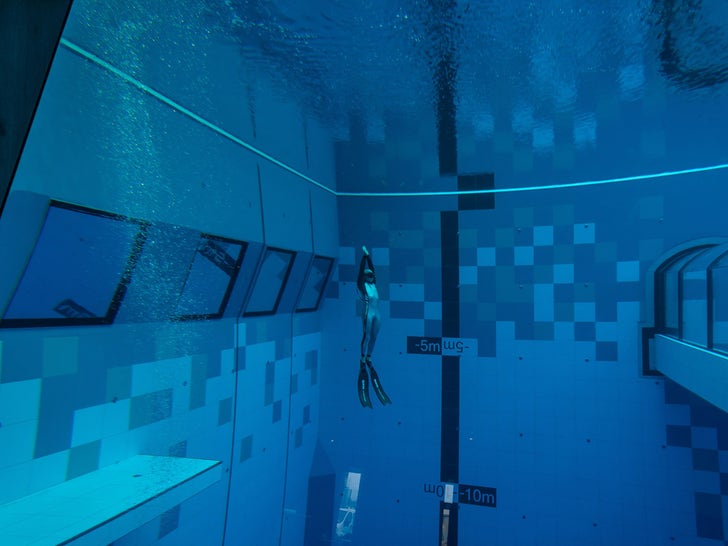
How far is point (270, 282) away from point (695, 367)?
453 centimetres

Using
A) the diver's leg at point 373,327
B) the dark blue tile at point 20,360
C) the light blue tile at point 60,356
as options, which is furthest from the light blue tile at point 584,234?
the dark blue tile at point 20,360

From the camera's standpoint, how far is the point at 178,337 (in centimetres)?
391

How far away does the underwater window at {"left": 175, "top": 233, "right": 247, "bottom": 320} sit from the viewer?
393 cm

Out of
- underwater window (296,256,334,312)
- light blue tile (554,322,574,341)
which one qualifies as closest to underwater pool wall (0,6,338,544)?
underwater window (296,256,334,312)

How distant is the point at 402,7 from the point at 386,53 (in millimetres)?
542

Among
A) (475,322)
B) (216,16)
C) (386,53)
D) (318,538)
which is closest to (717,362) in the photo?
(475,322)

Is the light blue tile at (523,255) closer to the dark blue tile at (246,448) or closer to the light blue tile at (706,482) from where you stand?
the light blue tile at (706,482)

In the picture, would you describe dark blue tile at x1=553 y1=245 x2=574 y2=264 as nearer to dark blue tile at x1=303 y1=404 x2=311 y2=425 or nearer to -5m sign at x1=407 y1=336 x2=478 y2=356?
-5m sign at x1=407 y1=336 x2=478 y2=356

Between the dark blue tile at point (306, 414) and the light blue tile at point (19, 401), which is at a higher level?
the light blue tile at point (19, 401)

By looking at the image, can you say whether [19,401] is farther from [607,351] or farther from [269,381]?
[607,351]

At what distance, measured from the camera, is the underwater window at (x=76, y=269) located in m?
2.57

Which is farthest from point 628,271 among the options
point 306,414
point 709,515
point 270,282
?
point 306,414

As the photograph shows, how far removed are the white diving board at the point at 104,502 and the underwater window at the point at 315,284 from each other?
9.85 feet

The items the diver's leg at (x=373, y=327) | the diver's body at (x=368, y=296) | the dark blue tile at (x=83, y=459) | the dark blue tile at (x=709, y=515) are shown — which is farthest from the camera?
the dark blue tile at (x=709, y=515)
